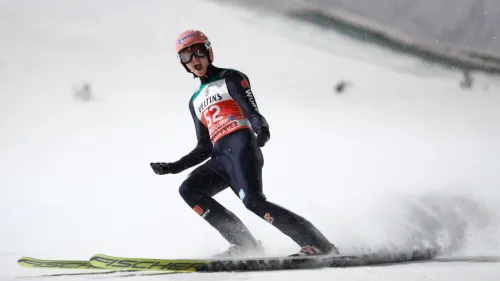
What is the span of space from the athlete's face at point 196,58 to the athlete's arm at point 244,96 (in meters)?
0.18

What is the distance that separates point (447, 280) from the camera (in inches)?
92.2

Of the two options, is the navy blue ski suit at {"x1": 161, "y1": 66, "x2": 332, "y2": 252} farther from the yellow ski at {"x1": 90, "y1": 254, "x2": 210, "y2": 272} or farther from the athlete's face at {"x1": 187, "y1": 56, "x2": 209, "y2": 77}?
the yellow ski at {"x1": 90, "y1": 254, "x2": 210, "y2": 272}

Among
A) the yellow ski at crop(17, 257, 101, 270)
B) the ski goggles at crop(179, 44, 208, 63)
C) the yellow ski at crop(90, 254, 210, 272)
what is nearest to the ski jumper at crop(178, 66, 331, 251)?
the ski goggles at crop(179, 44, 208, 63)

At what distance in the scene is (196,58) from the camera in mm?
→ 3426

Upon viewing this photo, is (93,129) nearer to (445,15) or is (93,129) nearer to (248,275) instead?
(248,275)

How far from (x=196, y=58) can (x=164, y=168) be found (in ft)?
2.34

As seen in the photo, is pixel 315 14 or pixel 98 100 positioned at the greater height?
pixel 315 14

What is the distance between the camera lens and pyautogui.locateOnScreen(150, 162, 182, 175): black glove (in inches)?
131

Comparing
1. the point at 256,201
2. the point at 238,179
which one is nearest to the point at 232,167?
the point at 238,179

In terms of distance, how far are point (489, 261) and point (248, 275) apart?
1408mm

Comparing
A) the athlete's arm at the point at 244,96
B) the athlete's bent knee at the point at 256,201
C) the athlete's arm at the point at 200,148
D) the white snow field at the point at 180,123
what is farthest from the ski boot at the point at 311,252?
the white snow field at the point at 180,123

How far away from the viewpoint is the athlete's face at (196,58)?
11.2 ft

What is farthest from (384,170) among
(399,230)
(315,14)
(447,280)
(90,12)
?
(90,12)

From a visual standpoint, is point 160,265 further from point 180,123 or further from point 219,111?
point 180,123
